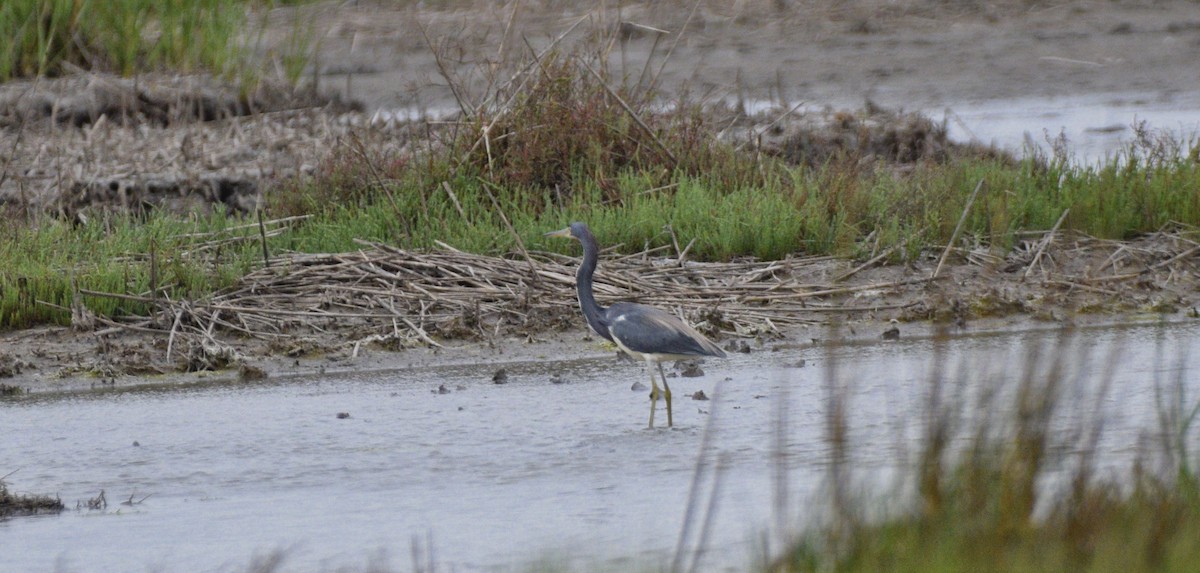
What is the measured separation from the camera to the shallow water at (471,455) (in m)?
5.54

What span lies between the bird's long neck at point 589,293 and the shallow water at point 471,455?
15.3 inches

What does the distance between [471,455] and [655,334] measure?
106 cm

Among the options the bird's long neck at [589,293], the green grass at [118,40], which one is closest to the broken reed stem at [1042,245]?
the bird's long neck at [589,293]

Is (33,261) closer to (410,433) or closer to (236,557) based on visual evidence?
(410,433)

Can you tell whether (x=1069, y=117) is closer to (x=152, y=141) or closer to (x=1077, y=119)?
(x=1077, y=119)

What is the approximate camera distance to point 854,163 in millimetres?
11047

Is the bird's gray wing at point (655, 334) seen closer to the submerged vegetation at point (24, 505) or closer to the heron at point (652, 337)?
the heron at point (652, 337)

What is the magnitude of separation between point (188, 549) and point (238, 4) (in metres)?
11.8

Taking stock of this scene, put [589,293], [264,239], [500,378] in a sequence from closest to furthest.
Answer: [589,293], [500,378], [264,239]

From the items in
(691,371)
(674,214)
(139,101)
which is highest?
(139,101)

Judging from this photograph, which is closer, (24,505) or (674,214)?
(24,505)

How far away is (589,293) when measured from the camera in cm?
802

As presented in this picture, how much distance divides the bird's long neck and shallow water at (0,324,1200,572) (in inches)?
15.3

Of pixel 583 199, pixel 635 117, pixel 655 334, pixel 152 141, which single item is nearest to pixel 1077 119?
pixel 635 117
